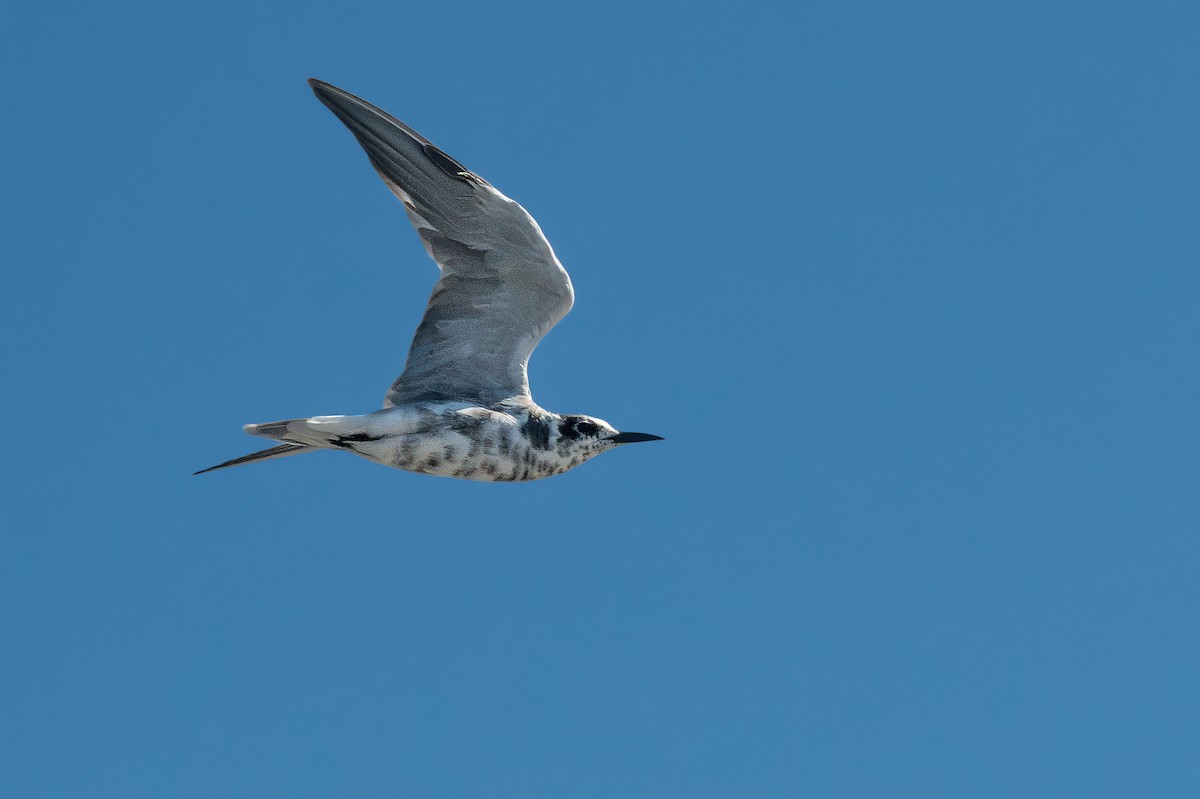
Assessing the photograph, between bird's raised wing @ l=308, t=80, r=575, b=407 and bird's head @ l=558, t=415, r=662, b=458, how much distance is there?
2.03ft

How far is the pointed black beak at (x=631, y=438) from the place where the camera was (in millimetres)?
16328

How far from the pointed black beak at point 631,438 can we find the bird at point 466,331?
1.89 feet

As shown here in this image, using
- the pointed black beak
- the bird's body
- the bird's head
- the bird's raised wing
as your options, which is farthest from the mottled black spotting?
the pointed black beak

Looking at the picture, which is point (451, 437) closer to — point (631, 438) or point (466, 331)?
point (466, 331)

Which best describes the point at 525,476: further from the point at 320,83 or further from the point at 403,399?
the point at 320,83

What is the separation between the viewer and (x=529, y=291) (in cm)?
1550

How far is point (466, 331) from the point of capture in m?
15.4

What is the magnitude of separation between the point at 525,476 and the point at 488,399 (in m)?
0.95

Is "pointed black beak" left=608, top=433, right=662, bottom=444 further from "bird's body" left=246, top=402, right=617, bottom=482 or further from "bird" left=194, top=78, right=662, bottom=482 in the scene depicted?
"bird's body" left=246, top=402, right=617, bottom=482

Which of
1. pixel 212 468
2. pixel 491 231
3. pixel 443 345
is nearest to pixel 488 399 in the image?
pixel 443 345

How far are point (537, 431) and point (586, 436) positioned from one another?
2.46 ft

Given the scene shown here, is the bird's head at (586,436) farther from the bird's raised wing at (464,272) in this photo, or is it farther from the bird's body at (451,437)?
the bird's raised wing at (464,272)

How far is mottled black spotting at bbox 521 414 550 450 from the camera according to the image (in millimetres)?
15141

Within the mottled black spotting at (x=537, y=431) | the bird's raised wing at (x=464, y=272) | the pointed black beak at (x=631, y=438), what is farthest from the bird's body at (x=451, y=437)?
the pointed black beak at (x=631, y=438)
